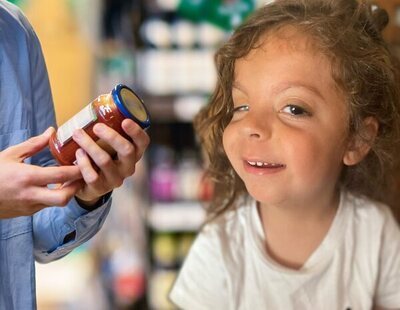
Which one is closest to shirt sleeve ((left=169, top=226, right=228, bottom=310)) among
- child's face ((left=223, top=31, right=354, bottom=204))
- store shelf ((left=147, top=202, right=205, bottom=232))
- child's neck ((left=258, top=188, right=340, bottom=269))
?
child's neck ((left=258, top=188, right=340, bottom=269))

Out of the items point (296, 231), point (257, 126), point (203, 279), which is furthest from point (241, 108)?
point (203, 279)

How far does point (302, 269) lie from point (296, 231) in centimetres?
9

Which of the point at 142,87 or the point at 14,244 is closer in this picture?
the point at 14,244

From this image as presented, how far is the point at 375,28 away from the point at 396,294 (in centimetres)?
66

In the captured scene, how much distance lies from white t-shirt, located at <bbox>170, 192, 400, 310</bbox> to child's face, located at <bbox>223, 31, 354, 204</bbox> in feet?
0.76

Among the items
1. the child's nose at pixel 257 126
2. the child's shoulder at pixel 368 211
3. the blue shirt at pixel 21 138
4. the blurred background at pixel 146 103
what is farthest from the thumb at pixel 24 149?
the blurred background at pixel 146 103

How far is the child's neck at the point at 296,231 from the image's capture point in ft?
5.04

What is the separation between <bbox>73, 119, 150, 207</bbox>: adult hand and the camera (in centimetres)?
105

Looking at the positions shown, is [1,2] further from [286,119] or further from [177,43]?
[177,43]

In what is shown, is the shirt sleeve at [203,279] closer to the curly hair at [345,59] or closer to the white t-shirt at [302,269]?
the white t-shirt at [302,269]

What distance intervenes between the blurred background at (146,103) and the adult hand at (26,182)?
174 cm

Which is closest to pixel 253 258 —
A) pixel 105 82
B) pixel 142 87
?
pixel 142 87

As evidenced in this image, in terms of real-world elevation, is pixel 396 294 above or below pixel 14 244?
below

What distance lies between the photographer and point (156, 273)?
3.33m
